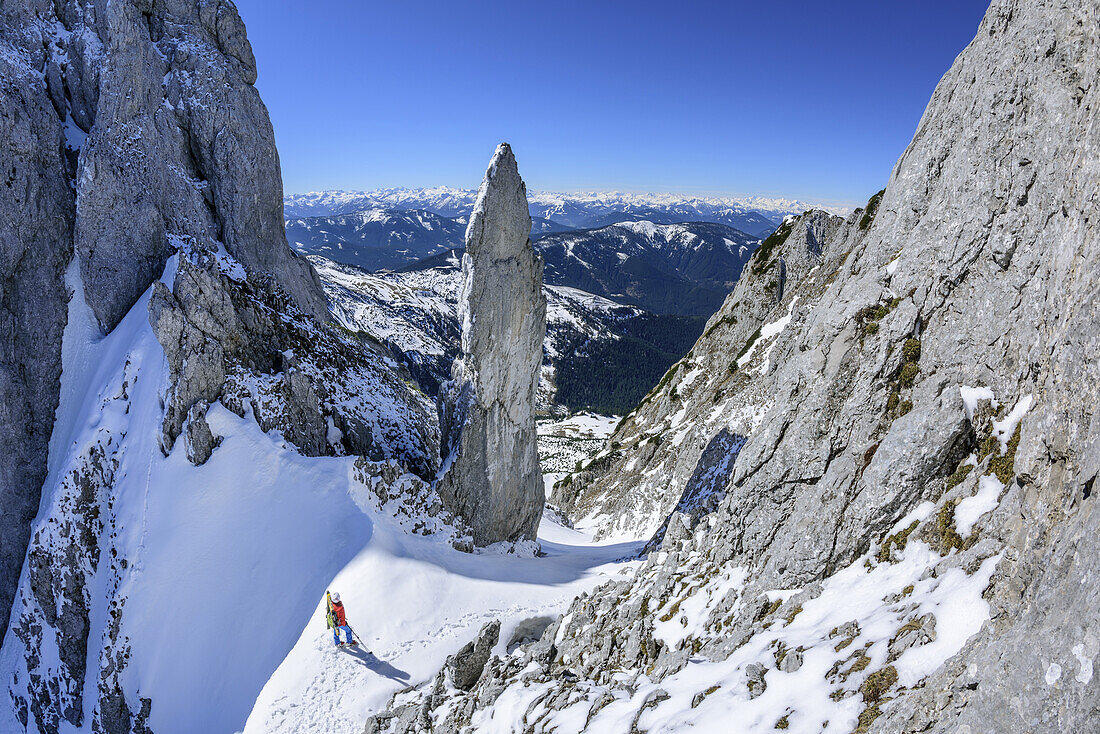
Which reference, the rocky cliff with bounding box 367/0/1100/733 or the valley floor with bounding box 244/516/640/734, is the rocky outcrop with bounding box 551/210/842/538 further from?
the rocky cliff with bounding box 367/0/1100/733

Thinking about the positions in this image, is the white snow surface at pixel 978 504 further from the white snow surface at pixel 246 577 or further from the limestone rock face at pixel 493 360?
the limestone rock face at pixel 493 360

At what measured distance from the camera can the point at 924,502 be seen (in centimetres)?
1157

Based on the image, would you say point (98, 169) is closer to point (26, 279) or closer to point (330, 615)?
point (26, 279)

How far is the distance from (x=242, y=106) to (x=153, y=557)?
2692cm

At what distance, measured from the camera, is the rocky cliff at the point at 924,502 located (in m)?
7.37

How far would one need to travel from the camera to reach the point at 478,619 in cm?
2206

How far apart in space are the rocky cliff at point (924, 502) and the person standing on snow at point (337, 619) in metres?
3.57

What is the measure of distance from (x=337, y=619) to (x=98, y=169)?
90.4 ft

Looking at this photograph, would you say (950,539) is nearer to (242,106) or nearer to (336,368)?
(336,368)

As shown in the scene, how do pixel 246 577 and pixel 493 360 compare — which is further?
pixel 493 360

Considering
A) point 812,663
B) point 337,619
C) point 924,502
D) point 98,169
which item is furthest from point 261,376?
point 924,502

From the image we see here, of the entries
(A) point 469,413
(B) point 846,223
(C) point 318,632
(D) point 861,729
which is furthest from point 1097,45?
(B) point 846,223

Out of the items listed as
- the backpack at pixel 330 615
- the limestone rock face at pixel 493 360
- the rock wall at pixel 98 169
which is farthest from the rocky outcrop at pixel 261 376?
the backpack at pixel 330 615

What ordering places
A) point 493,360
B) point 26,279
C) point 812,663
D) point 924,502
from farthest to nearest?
1. point 493,360
2. point 26,279
3. point 924,502
4. point 812,663
